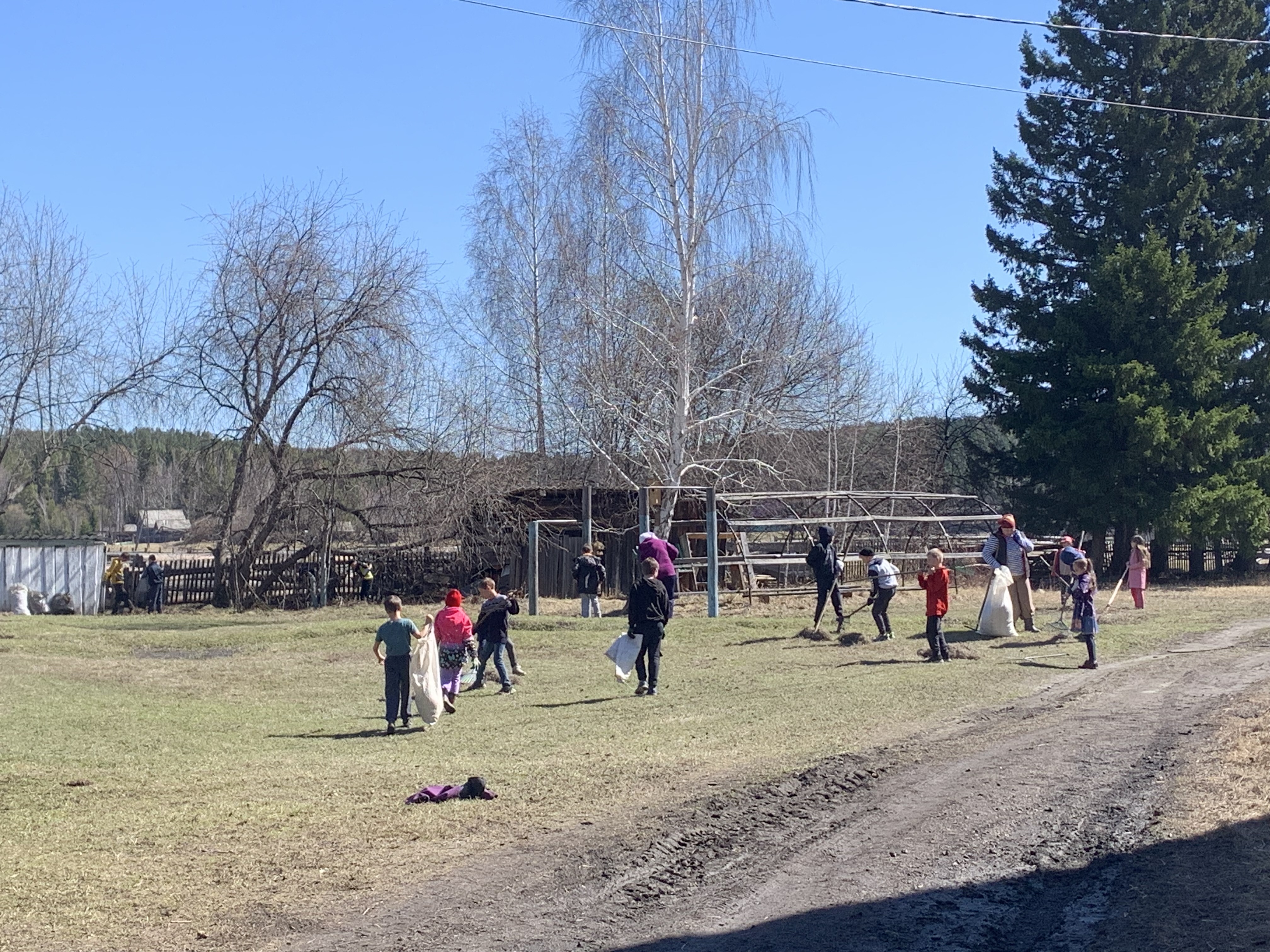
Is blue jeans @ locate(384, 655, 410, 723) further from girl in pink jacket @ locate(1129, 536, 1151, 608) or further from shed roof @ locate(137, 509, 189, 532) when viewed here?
shed roof @ locate(137, 509, 189, 532)

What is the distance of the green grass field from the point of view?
724 cm

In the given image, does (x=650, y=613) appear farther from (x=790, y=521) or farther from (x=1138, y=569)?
(x=1138, y=569)

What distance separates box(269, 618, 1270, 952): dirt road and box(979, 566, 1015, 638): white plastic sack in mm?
8531

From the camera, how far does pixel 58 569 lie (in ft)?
105

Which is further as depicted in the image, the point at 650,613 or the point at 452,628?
the point at 452,628

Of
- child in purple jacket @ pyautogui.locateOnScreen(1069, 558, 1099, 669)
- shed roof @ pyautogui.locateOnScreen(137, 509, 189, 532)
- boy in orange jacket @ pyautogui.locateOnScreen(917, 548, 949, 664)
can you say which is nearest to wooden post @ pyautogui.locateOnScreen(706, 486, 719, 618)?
boy in orange jacket @ pyautogui.locateOnScreen(917, 548, 949, 664)

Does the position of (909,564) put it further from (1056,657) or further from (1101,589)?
(1056,657)

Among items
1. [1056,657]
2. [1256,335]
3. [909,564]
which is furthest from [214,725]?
[1256,335]

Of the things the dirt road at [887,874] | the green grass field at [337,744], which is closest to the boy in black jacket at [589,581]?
the green grass field at [337,744]

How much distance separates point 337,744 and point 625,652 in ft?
12.3

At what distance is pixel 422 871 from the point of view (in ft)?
24.5

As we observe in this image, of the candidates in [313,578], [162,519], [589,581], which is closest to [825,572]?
[589,581]

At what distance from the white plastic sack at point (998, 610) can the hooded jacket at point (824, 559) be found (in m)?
2.59

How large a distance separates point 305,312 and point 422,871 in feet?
89.3
